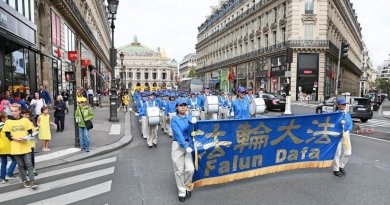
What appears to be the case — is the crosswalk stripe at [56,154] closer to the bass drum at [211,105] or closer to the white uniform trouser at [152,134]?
the white uniform trouser at [152,134]

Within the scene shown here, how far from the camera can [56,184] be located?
22.1 feet

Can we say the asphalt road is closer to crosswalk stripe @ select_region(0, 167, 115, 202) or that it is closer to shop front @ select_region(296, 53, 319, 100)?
crosswalk stripe @ select_region(0, 167, 115, 202)

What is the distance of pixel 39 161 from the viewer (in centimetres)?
856

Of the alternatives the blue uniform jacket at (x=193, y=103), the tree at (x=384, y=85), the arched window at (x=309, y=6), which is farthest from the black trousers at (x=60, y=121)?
the tree at (x=384, y=85)

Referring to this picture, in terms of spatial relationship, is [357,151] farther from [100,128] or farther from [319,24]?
[319,24]

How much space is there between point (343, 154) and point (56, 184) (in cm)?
595

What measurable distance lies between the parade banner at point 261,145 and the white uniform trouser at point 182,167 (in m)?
Answer: 0.14

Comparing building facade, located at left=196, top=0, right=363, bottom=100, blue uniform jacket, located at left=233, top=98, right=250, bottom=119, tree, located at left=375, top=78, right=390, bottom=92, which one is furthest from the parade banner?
tree, located at left=375, top=78, right=390, bottom=92

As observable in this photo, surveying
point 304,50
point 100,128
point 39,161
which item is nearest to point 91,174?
point 39,161

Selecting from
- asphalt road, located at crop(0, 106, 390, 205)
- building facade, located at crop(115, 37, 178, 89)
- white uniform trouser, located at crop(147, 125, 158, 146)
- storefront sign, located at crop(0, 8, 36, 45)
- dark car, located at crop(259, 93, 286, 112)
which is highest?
building facade, located at crop(115, 37, 178, 89)

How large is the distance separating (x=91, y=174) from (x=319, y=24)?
140ft

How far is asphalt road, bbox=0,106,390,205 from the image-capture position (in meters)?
5.71

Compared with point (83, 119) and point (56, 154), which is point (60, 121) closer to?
point (83, 119)

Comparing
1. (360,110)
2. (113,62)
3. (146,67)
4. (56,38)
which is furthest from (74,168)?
(146,67)
